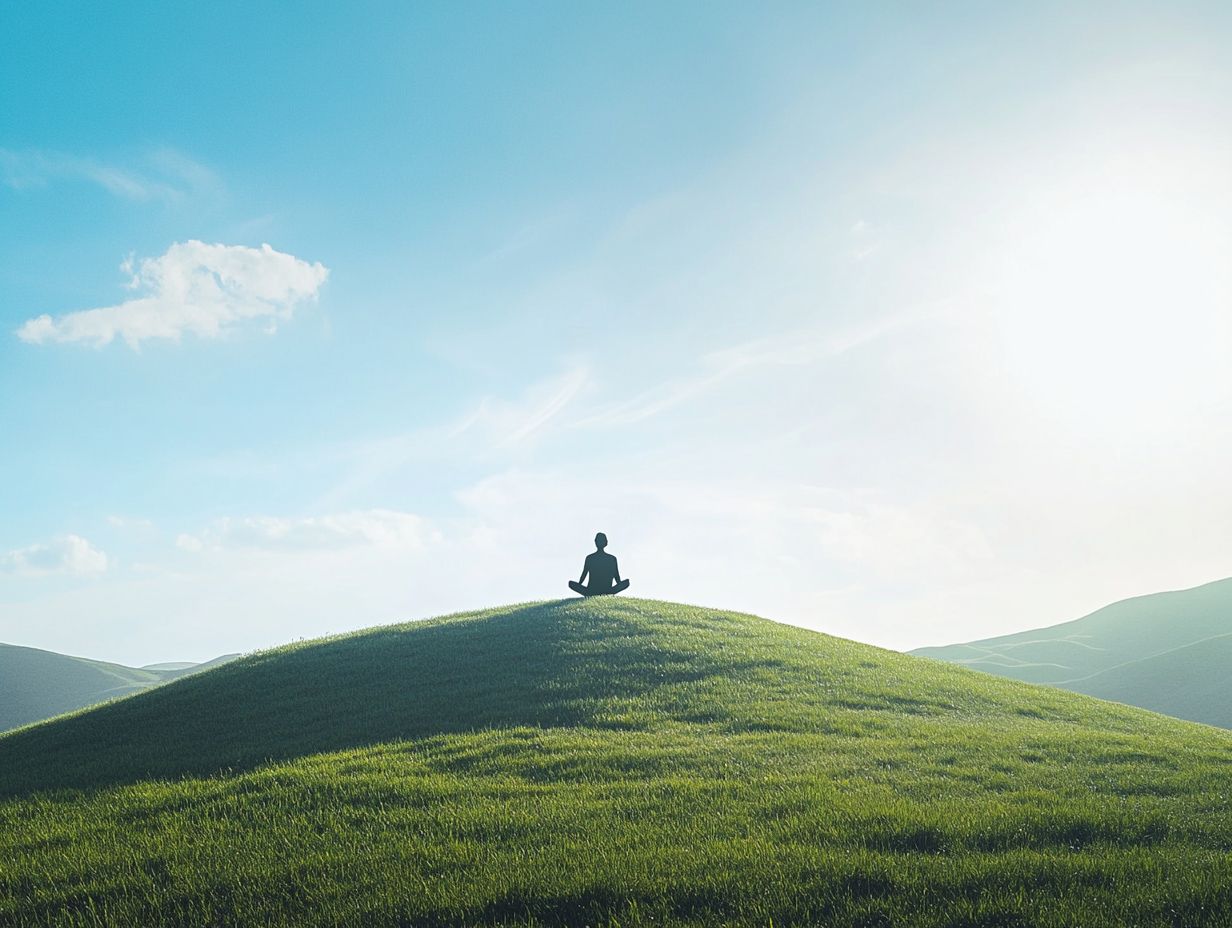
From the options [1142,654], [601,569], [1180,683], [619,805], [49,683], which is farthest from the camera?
[1142,654]

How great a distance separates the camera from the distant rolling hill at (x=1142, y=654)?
85.3 m

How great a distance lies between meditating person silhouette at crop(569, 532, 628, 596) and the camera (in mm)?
33031

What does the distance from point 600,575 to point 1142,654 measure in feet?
382

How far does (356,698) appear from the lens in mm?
21312

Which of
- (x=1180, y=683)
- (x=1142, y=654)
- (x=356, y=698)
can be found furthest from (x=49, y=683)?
(x=1142, y=654)

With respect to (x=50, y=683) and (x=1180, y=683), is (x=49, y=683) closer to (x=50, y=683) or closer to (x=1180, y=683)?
(x=50, y=683)

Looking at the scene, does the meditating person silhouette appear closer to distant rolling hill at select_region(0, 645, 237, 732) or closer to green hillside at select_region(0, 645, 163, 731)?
distant rolling hill at select_region(0, 645, 237, 732)

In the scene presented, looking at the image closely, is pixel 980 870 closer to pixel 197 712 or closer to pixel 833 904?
pixel 833 904

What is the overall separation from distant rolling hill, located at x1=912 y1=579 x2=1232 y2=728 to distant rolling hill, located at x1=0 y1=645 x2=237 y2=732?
10841cm

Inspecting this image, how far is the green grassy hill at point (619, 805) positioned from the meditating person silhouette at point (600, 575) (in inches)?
378

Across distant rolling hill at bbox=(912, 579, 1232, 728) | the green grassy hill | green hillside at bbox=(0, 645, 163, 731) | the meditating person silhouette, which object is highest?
the meditating person silhouette

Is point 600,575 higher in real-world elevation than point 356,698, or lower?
higher

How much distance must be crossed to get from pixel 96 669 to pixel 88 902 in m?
A: 108

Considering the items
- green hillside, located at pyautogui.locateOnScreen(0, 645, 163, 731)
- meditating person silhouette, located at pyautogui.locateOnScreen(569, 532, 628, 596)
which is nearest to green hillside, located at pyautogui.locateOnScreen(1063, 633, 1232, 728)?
meditating person silhouette, located at pyautogui.locateOnScreen(569, 532, 628, 596)
